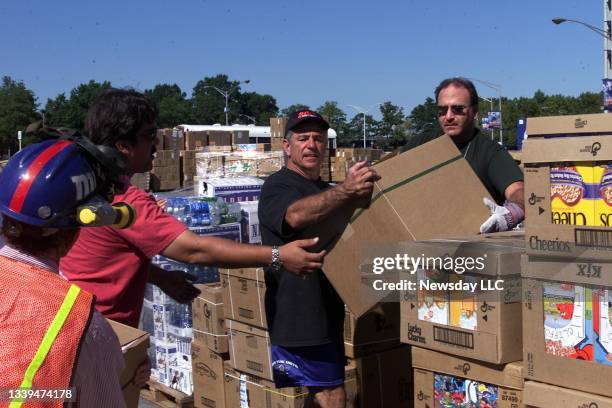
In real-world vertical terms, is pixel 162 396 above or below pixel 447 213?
below

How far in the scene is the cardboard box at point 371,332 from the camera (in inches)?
167

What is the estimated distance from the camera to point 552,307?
8.79 feet

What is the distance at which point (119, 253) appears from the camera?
274cm

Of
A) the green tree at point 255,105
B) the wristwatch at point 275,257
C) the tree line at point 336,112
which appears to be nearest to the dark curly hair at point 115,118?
the wristwatch at point 275,257

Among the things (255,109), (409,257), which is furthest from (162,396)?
(255,109)

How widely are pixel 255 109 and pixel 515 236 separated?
4710 inches

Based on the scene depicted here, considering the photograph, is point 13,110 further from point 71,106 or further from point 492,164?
point 492,164

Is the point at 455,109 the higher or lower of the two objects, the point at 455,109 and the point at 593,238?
the higher

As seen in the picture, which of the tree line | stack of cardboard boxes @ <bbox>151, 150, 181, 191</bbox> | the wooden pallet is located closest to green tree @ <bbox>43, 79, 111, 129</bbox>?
the tree line

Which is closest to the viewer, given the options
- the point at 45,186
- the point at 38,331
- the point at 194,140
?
the point at 38,331

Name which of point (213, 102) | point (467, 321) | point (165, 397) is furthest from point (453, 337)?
point (213, 102)

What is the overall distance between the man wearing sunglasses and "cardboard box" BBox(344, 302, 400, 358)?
1.03 meters

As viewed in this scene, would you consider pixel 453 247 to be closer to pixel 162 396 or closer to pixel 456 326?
pixel 456 326

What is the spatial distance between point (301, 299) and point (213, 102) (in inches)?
3832
